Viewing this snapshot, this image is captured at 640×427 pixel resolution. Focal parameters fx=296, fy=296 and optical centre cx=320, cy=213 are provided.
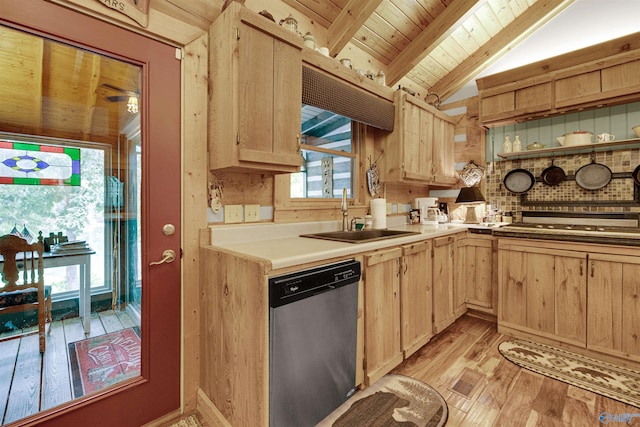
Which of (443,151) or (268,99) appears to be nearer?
(268,99)

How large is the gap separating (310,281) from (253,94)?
104cm

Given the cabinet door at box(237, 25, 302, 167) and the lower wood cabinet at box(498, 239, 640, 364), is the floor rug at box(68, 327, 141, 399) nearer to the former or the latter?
the cabinet door at box(237, 25, 302, 167)

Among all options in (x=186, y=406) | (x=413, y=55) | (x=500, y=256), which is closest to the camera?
(x=186, y=406)

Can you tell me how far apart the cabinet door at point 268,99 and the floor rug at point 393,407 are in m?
1.49

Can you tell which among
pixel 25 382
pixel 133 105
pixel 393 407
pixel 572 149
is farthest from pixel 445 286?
pixel 25 382

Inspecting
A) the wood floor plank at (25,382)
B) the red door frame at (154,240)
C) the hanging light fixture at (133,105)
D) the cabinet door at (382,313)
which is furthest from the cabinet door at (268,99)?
the wood floor plank at (25,382)

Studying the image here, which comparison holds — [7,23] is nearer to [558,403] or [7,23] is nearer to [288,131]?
[288,131]

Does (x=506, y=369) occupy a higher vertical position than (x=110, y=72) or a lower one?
lower

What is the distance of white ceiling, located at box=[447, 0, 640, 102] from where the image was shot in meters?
2.62

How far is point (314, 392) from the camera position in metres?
1.48

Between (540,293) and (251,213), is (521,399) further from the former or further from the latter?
(251,213)

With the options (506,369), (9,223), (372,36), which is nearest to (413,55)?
(372,36)

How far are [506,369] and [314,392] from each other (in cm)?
156

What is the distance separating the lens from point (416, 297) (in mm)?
2299
